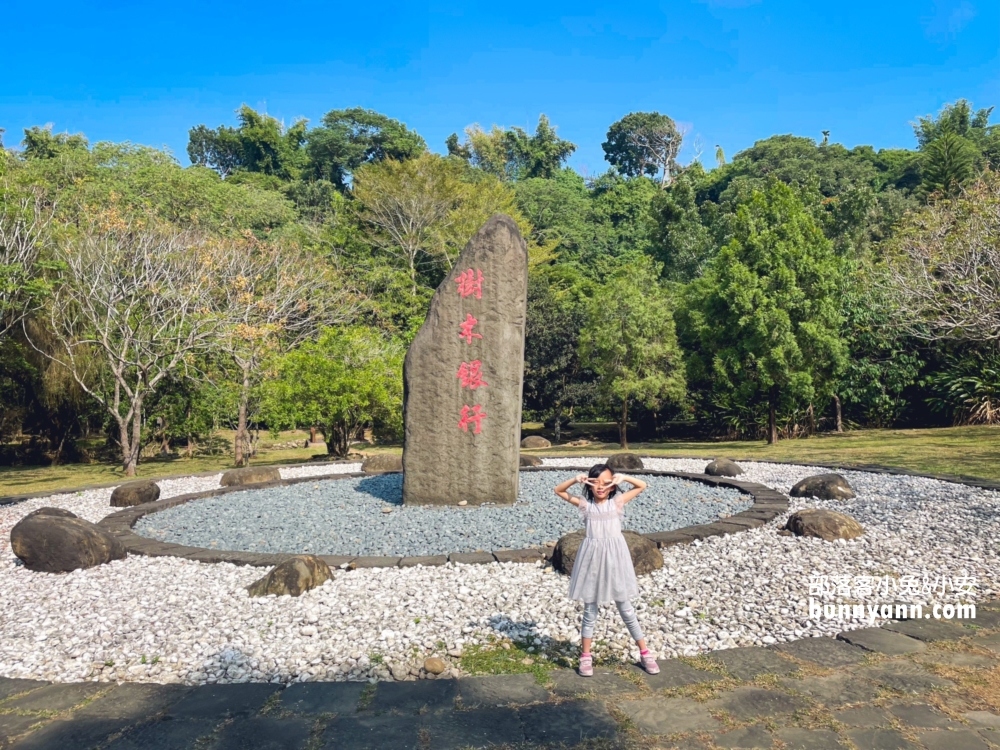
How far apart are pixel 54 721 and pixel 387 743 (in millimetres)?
1845

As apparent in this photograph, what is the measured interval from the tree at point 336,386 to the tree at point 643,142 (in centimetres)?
5304

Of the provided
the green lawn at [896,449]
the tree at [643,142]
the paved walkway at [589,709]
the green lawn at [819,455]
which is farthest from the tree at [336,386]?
the tree at [643,142]

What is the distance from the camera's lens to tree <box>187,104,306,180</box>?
54406mm

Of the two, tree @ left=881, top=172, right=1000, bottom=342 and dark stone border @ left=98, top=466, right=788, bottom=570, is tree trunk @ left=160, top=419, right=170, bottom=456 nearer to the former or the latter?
dark stone border @ left=98, top=466, right=788, bottom=570

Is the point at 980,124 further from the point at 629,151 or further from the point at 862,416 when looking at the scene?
the point at 862,416

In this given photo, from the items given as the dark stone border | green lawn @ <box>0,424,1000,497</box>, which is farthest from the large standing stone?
green lawn @ <box>0,424,1000,497</box>

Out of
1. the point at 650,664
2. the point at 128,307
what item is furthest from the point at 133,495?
the point at 650,664

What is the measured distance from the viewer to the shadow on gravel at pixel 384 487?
9.68 metres

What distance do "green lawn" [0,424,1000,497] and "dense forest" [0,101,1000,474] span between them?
1104mm

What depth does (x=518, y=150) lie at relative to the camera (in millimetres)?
57594

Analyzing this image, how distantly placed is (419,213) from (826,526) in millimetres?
27778

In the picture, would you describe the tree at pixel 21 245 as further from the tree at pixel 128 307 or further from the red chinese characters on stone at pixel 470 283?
the red chinese characters on stone at pixel 470 283

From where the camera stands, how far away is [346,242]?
32.0 metres

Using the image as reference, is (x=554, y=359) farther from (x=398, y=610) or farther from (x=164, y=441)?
(x=398, y=610)
